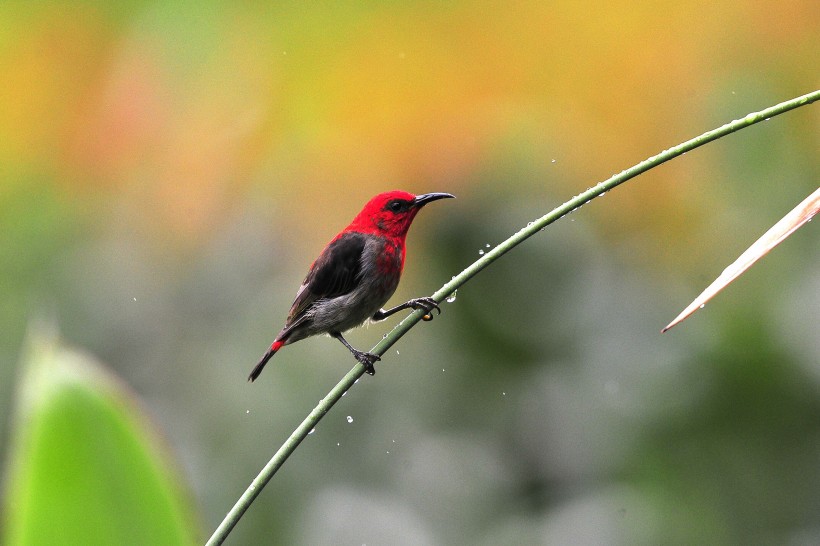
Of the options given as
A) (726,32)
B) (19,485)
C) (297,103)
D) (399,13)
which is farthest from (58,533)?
(726,32)

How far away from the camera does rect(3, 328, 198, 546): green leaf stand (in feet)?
1.97

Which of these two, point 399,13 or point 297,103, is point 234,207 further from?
point 399,13

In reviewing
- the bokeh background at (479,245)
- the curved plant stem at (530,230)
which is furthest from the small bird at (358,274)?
the curved plant stem at (530,230)

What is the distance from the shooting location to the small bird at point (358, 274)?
304 centimetres

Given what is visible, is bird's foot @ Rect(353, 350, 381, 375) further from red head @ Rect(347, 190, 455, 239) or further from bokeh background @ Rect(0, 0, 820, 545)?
bokeh background @ Rect(0, 0, 820, 545)

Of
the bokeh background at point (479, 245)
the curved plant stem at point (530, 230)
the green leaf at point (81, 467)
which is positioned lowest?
the bokeh background at point (479, 245)

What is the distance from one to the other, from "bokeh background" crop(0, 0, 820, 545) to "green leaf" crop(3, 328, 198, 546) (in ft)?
11.5

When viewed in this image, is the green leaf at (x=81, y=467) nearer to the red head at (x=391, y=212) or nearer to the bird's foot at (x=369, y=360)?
the bird's foot at (x=369, y=360)

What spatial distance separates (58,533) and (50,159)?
4.46 meters

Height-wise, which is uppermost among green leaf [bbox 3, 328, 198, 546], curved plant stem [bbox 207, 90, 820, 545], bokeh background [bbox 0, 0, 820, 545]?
green leaf [bbox 3, 328, 198, 546]

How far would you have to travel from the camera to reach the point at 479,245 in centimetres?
465

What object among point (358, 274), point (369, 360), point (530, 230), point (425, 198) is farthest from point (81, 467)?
point (358, 274)

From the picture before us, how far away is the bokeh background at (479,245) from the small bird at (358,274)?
976 mm

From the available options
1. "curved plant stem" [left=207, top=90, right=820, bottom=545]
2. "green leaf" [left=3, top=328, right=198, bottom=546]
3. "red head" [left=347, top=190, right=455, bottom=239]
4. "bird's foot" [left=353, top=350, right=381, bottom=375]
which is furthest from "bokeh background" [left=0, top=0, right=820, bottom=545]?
"green leaf" [left=3, top=328, right=198, bottom=546]
